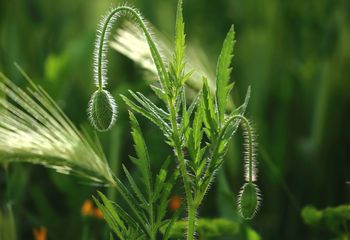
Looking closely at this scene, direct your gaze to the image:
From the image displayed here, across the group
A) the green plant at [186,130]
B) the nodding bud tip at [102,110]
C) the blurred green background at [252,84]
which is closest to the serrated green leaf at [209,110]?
the green plant at [186,130]

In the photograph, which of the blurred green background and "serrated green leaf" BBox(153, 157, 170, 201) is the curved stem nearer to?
"serrated green leaf" BBox(153, 157, 170, 201)

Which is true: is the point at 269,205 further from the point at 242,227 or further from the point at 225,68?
the point at 225,68

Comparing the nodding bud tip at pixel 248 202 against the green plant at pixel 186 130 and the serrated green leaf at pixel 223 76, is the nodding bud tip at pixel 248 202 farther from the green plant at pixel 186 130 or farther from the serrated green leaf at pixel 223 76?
the serrated green leaf at pixel 223 76

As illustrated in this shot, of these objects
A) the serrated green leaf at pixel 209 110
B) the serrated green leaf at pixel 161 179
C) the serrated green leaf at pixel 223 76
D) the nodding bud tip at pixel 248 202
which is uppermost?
the serrated green leaf at pixel 223 76

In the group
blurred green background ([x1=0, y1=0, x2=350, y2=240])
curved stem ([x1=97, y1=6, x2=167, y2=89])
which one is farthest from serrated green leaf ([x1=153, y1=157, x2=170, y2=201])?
blurred green background ([x1=0, y1=0, x2=350, y2=240])

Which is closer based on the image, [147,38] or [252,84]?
[147,38]

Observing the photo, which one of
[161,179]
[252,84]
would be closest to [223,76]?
[161,179]

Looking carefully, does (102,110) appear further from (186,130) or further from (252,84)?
(252,84)
